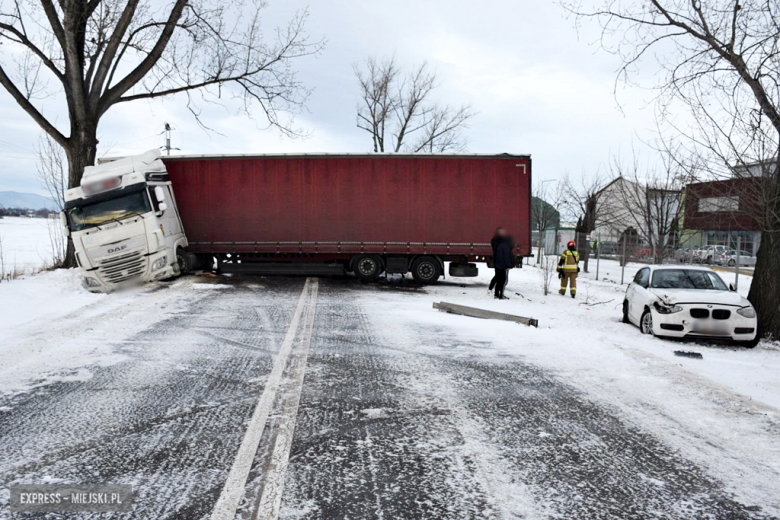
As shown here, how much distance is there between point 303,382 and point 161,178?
12.1m

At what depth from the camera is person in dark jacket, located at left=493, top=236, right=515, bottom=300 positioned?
14.3m

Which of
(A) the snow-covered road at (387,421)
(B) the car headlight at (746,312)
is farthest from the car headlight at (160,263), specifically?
(B) the car headlight at (746,312)

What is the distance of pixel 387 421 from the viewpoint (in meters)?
4.55

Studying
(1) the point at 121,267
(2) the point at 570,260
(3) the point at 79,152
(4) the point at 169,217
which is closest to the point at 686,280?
(2) the point at 570,260

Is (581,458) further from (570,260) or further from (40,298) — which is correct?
(570,260)

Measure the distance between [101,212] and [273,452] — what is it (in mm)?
12554

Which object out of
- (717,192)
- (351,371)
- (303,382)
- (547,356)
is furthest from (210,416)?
(717,192)

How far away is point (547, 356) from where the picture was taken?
7445mm

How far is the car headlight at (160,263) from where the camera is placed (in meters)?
14.8

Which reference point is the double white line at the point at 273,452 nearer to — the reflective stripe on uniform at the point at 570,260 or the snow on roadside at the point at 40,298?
the snow on roadside at the point at 40,298

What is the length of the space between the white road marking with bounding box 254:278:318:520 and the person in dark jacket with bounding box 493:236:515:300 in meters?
8.29

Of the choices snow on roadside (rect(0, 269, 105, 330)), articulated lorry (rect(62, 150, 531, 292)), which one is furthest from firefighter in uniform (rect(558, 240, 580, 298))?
snow on roadside (rect(0, 269, 105, 330))

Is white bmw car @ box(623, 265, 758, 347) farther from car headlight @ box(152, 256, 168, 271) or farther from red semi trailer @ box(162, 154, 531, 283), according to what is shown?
car headlight @ box(152, 256, 168, 271)

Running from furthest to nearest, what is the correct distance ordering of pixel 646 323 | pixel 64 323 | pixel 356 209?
pixel 356 209
pixel 646 323
pixel 64 323
